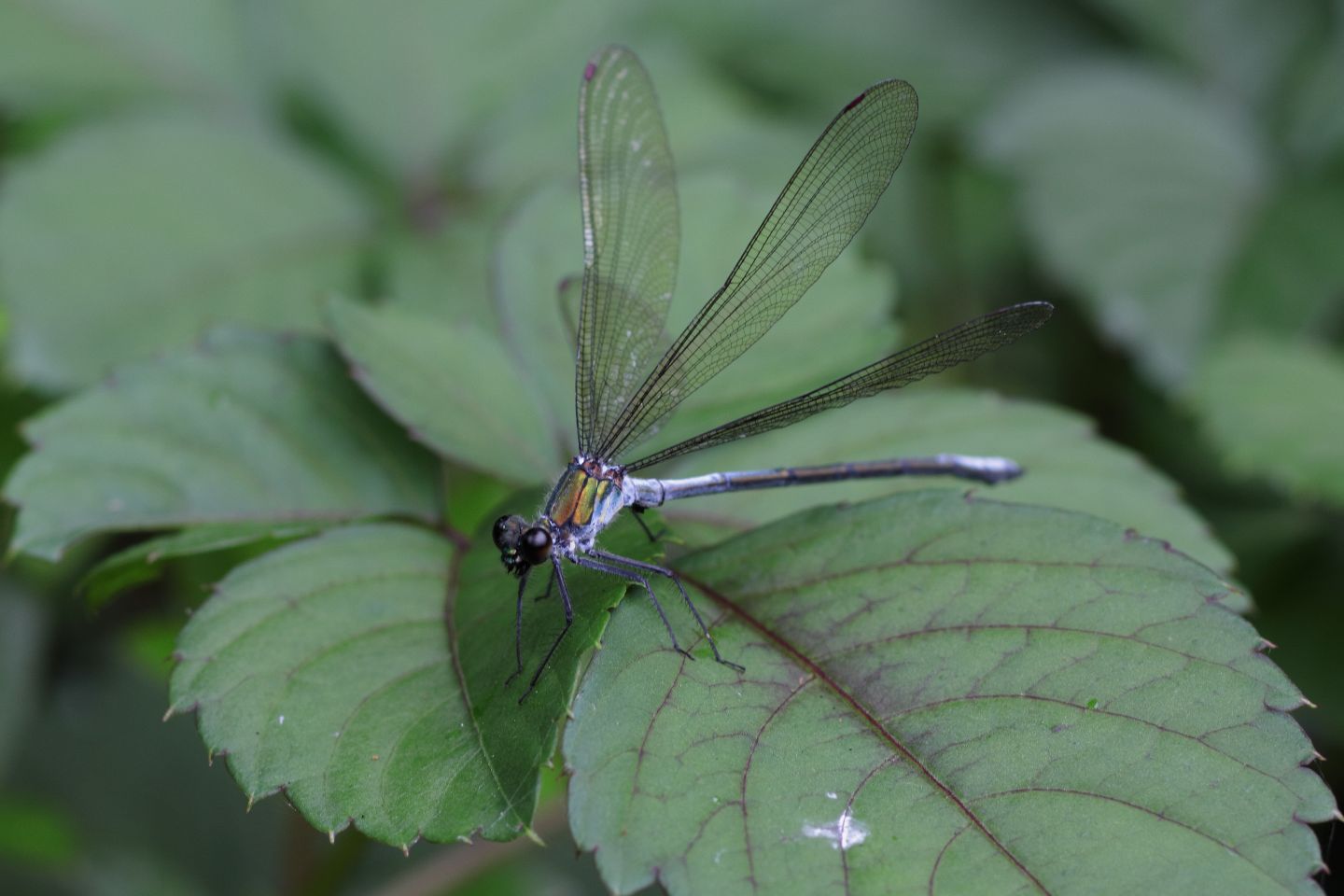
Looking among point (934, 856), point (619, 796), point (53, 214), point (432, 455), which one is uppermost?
point (934, 856)

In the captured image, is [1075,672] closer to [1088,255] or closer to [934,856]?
[934,856]

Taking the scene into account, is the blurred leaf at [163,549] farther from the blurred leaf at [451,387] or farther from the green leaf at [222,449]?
the blurred leaf at [451,387]

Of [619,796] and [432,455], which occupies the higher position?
[619,796]

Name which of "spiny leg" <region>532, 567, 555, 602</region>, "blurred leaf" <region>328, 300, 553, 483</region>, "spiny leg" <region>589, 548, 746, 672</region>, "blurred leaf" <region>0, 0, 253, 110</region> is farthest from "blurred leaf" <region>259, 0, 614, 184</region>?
"spiny leg" <region>589, 548, 746, 672</region>

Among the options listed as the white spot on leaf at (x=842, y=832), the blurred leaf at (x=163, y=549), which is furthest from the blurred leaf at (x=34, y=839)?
the white spot on leaf at (x=842, y=832)

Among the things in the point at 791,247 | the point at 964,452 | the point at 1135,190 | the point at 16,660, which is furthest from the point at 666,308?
the point at 1135,190

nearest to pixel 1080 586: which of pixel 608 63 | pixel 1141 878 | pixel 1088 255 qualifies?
pixel 1141 878
